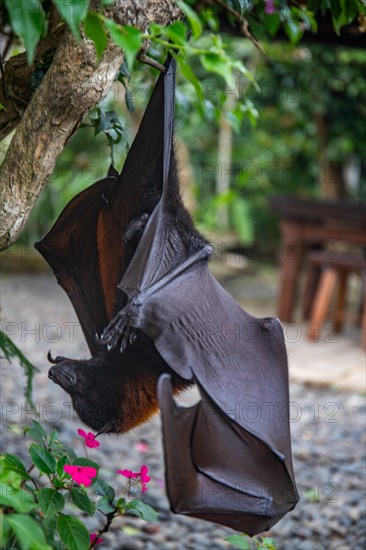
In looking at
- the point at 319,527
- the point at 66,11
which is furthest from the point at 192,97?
the point at 66,11

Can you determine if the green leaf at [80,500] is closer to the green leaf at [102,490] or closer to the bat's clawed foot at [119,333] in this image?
the green leaf at [102,490]

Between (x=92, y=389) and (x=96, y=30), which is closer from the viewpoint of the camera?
(x=96, y=30)

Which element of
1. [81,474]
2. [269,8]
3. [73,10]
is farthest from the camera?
[269,8]

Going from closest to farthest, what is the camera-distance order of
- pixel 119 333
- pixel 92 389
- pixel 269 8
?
pixel 119 333
pixel 92 389
pixel 269 8

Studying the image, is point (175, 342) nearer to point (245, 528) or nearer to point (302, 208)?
point (245, 528)

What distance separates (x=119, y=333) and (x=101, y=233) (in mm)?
384

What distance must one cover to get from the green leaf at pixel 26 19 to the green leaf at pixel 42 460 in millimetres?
703

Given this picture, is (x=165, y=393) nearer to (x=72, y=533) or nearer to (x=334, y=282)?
(x=72, y=533)

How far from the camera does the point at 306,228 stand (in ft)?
20.7

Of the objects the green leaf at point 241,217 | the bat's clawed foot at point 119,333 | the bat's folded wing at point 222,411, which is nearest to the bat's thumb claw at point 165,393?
the bat's folded wing at point 222,411

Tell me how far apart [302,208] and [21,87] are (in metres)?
4.77

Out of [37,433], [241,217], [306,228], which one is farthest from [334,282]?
[37,433]

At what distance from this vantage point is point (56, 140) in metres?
1.37

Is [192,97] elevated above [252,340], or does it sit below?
below
